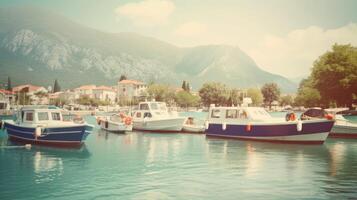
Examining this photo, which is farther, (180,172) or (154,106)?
(154,106)

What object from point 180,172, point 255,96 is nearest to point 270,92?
point 255,96

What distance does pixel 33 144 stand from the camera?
2520 cm

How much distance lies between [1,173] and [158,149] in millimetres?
10536

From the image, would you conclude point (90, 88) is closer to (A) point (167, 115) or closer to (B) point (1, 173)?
(A) point (167, 115)

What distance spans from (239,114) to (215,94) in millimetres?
101652

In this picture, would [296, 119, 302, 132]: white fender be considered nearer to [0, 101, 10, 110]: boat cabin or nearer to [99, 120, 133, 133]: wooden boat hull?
[99, 120, 133, 133]: wooden boat hull

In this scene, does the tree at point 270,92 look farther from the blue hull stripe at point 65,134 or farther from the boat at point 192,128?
the blue hull stripe at point 65,134

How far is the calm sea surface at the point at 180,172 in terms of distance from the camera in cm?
1257

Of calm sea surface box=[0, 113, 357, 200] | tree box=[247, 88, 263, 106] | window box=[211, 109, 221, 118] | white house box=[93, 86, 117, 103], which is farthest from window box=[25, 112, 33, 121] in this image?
white house box=[93, 86, 117, 103]

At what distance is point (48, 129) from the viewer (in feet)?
79.4

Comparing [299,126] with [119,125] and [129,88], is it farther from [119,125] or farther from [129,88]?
[129,88]

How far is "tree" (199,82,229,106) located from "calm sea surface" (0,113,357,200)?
104m

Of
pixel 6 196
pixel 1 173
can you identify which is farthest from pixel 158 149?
pixel 6 196

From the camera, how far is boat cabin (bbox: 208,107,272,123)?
92.9 feet
